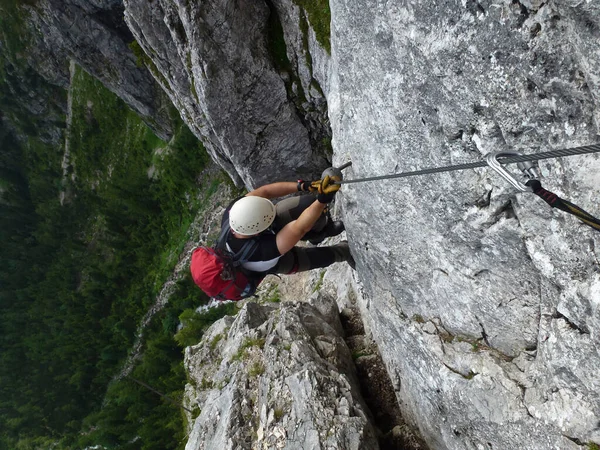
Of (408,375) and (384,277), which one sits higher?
(384,277)

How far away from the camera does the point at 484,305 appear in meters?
4.12

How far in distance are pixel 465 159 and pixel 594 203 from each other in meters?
1.20

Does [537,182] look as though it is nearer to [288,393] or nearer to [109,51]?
[288,393]

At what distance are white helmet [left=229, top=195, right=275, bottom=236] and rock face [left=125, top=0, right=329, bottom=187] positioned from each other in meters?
5.81

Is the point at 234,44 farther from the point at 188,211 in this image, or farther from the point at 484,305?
the point at 188,211

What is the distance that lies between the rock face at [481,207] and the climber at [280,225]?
0.81m

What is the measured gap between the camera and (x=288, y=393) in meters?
6.39

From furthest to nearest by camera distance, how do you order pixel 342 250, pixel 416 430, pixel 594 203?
pixel 342 250
pixel 416 430
pixel 594 203

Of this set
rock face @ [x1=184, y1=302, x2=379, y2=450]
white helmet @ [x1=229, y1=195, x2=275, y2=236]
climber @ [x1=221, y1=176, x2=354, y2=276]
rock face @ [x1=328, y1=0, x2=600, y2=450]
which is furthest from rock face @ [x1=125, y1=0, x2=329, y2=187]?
rock face @ [x1=184, y1=302, x2=379, y2=450]

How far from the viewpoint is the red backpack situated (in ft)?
20.5

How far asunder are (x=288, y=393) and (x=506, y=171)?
5.26m

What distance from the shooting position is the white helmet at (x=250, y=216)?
603 cm

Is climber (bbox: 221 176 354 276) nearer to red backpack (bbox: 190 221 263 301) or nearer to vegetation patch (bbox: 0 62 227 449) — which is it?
red backpack (bbox: 190 221 263 301)

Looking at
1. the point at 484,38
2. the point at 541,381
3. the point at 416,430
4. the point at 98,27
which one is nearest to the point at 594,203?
the point at 484,38
